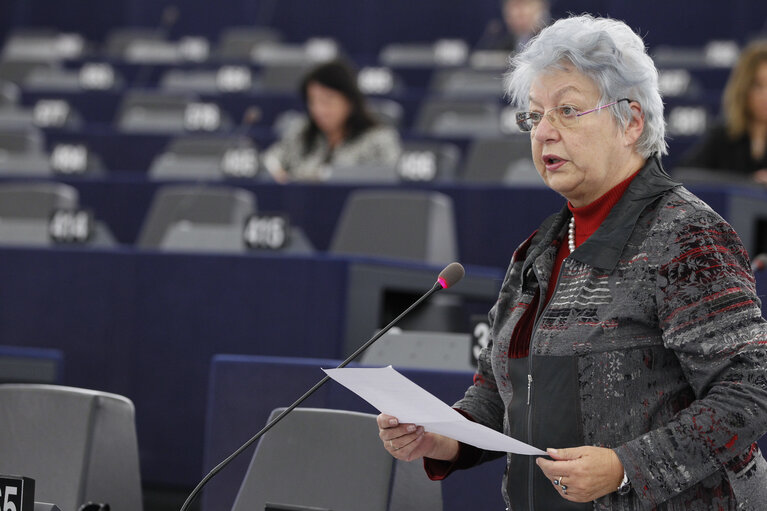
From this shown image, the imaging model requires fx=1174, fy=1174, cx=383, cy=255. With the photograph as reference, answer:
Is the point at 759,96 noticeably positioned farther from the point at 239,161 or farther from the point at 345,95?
the point at 239,161

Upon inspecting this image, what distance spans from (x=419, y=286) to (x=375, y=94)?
4578 mm

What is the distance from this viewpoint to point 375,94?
7637 mm

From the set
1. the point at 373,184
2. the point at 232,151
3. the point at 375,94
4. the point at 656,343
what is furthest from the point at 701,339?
the point at 375,94

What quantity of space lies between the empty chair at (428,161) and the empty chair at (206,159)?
692mm

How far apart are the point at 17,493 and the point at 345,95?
345cm

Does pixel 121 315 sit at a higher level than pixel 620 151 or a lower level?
lower

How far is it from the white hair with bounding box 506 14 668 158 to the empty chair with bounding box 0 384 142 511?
102 cm

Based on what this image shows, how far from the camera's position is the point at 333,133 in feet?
16.3

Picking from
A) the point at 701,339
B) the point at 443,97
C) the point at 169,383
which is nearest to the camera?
the point at 701,339

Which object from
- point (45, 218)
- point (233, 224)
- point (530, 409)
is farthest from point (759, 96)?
point (530, 409)

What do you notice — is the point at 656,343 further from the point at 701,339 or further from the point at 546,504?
the point at 546,504

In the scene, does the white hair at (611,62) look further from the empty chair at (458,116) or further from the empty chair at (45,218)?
the empty chair at (458,116)

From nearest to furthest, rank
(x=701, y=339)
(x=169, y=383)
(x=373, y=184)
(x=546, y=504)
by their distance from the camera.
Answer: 1. (x=701, y=339)
2. (x=546, y=504)
3. (x=169, y=383)
4. (x=373, y=184)

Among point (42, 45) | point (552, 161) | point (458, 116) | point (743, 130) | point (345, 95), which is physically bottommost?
point (552, 161)
